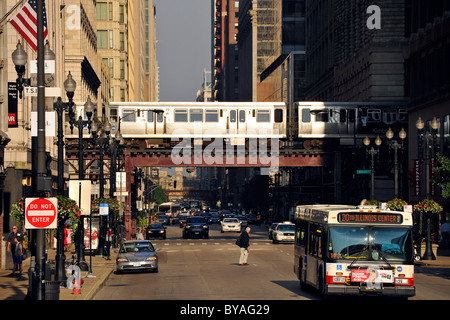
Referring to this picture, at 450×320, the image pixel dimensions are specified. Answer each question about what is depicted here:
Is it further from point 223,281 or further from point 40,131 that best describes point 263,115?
point 40,131

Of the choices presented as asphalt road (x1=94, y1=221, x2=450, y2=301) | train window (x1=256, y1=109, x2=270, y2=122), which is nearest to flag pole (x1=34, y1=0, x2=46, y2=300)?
asphalt road (x1=94, y1=221, x2=450, y2=301)

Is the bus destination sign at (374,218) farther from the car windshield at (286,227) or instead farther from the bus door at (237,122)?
the bus door at (237,122)

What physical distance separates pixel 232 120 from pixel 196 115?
9.22 feet

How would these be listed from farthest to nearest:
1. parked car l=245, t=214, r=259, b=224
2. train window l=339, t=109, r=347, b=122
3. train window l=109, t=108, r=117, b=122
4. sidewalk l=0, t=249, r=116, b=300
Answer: parked car l=245, t=214, r=259, b=224 → train window l=339, t=109, r=347, b=122 → train window l=109, t=108, r=117, b=122 → sidewalk l=0, t=249, r=116, b=300

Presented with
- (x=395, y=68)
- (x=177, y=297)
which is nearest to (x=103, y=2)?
(x=395, y=68)

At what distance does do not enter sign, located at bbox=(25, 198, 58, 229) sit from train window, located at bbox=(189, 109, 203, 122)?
4641cm

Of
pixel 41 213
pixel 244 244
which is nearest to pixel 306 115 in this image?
pixel 244 244

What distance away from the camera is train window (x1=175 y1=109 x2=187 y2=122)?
66.2 meters

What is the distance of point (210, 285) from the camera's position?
28.2 meters

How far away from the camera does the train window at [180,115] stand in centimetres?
6625

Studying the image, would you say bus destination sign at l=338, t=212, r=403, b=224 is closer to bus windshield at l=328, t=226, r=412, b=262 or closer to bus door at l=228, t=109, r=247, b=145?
bus windshield at l=328, t=226, r=412, b=262

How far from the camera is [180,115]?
66.3m
